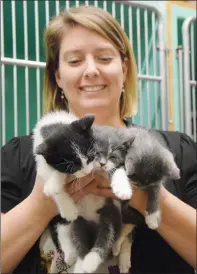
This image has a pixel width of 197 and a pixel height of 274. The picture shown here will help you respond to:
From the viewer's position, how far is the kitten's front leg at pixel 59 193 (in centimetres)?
53

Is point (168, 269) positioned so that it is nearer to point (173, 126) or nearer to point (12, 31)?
point (173, 126)

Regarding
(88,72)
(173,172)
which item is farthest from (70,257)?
(88,72)

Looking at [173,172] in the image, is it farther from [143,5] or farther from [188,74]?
[143,5]

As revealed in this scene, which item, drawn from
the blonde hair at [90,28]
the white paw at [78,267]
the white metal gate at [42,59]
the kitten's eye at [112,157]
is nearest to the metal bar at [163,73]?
the white metal gate at [42,59]

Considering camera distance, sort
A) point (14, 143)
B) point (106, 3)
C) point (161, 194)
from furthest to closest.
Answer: point (106, 3) → point (14, 143) → point (161, 194)

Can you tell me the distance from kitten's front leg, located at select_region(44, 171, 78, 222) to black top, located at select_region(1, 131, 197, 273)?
0.08m

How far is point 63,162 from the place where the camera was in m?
0.53

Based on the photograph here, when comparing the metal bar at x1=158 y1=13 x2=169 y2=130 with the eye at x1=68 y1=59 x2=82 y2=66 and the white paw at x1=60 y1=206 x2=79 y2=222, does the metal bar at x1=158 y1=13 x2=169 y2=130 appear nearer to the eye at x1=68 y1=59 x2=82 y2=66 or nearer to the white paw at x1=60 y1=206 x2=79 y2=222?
the eye at x1=68 y1=59 x2=82 y2=66

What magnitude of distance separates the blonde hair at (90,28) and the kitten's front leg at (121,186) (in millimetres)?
204

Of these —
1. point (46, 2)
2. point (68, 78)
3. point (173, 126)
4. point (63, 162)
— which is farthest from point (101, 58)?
point (46, 2)

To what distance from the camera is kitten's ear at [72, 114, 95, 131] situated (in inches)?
20.9

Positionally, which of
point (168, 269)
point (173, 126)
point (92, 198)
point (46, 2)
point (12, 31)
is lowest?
point (168, 269)

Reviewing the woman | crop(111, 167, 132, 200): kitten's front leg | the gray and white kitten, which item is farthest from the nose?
crop(111, 167, 132, 200): kitten's front leg

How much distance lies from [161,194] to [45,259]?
0.24 metres
